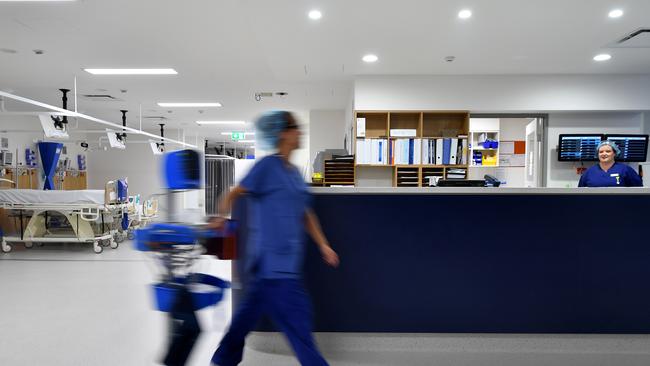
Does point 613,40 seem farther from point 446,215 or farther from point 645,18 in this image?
point 446,215

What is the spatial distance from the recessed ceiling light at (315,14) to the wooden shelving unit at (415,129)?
2.25 m

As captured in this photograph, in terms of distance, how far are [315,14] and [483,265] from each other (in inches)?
111

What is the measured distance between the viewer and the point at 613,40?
454cm

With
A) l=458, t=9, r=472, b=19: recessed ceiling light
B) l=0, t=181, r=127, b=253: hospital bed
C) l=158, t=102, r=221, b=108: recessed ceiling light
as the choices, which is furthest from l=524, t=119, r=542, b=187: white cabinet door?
l=0, t=181, r=127, b=253: hospital bed

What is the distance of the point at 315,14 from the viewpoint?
389 centimetres

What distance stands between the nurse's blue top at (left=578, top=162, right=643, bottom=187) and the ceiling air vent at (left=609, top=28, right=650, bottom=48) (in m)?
1.66

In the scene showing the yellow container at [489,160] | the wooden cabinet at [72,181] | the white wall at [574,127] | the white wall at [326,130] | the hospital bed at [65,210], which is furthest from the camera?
the wooden cabinet at [72,181]

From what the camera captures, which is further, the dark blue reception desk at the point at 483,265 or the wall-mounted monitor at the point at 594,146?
the wall-mounted monitor at the point at 594,146

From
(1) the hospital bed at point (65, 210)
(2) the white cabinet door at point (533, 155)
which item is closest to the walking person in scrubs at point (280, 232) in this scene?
(1) the hospital bed at point (65, 210)

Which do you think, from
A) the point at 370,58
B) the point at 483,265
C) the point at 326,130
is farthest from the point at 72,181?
the point at 483,265

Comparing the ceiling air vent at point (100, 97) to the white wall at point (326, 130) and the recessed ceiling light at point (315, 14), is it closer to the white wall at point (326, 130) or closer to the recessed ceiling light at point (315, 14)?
the white wall at point (326, 130)

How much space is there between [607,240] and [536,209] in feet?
1.72

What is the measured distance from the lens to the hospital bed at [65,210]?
6551mm

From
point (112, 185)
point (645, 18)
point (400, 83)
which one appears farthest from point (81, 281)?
point (645, 18)
